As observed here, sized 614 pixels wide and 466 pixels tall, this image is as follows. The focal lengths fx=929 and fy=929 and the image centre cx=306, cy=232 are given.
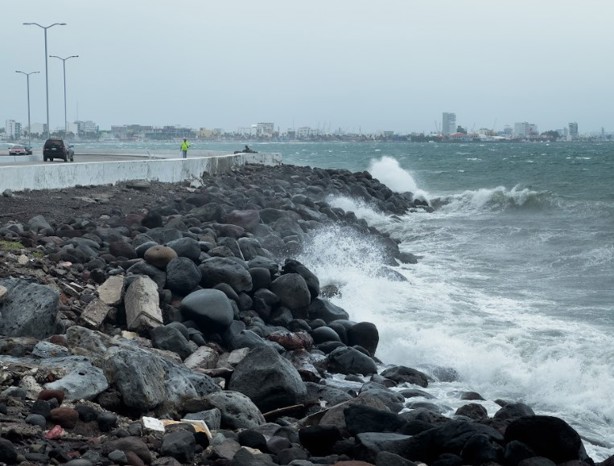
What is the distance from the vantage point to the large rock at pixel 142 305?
9898 millimetres

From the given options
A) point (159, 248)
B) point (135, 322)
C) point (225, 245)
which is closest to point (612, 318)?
point (225, 245)

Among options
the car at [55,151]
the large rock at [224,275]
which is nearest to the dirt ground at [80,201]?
the large rock at [224,275]

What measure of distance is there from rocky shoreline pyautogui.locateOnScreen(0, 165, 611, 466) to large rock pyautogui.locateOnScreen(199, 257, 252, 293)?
2 centimetres

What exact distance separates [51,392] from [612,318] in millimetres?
10598

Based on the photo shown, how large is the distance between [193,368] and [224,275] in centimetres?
344

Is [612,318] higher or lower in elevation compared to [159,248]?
lower

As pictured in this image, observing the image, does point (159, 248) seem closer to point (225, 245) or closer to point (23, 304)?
point (225, 245)

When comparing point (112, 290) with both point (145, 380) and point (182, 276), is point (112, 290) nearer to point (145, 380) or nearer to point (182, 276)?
point (182, 276)

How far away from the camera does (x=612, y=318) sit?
14727mm

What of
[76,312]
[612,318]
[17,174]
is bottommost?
[612,318]

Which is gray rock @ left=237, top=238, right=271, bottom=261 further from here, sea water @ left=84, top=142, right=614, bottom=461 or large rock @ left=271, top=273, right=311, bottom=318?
large rock @ left=271, top=273, right=311, bottom=318

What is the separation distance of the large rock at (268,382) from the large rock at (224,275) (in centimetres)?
392

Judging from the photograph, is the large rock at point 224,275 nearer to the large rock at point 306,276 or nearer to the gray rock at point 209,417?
the large rock at point 306,276

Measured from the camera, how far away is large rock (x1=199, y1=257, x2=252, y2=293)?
39.7ft
